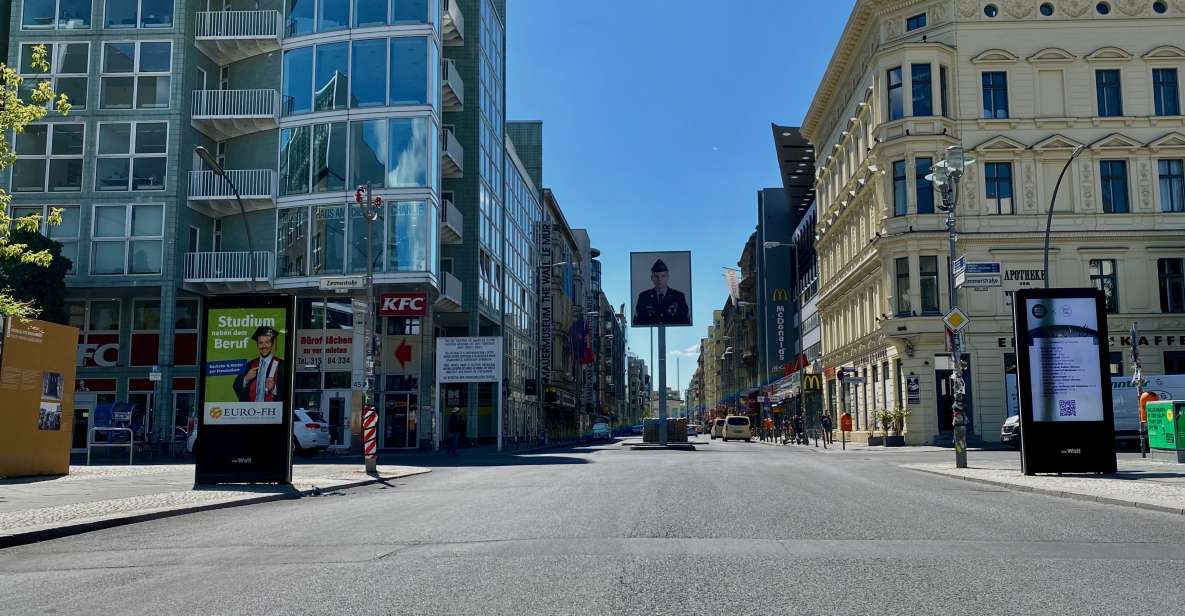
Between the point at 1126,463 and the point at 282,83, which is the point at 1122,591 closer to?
the point at 1126,463

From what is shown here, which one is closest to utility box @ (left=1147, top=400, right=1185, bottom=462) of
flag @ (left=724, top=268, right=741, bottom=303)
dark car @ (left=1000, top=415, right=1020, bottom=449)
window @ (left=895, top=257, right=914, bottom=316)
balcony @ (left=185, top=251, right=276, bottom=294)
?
dark car @ (left=1000, top=415, right=1020, bottom=449)

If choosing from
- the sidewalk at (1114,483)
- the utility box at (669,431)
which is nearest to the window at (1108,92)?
the utility box at (669,431)

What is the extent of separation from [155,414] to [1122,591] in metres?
38.2

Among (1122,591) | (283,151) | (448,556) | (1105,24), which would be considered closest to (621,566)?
(448,556)

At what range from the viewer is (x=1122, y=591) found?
21.5 ft

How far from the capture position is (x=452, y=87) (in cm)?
4138

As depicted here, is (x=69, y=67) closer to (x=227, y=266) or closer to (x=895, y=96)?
(x=227, y=266)

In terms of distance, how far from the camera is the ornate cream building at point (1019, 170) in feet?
138

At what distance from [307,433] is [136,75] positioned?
56.6 feet

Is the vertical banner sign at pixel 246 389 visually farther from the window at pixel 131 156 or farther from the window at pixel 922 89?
the window at pixel 922 89

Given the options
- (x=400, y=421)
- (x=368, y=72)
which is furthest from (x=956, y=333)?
(x=400, y=421)

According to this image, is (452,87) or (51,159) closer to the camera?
(51,159)

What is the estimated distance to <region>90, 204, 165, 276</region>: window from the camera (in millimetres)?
38031

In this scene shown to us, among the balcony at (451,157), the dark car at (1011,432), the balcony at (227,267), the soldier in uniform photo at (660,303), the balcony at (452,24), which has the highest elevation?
the balcony at (452,24)
